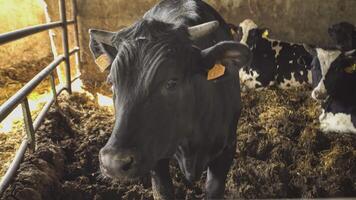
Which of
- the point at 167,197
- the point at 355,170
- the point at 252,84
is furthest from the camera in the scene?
the point at 252,84

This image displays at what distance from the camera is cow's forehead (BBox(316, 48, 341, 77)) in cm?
451

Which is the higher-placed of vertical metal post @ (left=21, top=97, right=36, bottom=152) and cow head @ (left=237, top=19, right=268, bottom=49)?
cow head @ (left=237, top=19, right=268, bottom=49)

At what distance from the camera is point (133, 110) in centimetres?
175

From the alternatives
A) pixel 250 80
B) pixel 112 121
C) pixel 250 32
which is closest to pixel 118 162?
pixel 112 121

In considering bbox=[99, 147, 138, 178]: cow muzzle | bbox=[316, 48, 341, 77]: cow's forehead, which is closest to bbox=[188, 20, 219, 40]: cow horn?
bbox=[99, 147, 138, 178]: cow muzzle

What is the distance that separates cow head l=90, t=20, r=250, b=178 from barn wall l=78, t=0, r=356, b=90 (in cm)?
405

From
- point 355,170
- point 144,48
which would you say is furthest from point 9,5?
point 355,170

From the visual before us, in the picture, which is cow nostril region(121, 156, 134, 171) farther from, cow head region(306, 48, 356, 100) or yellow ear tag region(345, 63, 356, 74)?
yellow ear tag region(345, 63, 356, 74)

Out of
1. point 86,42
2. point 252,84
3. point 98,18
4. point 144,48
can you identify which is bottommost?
point 252,84

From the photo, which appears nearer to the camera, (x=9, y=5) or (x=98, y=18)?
(x=98, y=18)

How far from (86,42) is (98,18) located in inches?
17.3

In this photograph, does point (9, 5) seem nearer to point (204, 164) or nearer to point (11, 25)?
point (11, 25)

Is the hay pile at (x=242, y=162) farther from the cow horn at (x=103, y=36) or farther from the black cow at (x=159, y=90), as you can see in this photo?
the cow horn at (x=103, y=36)

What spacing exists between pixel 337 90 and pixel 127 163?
146 inches
